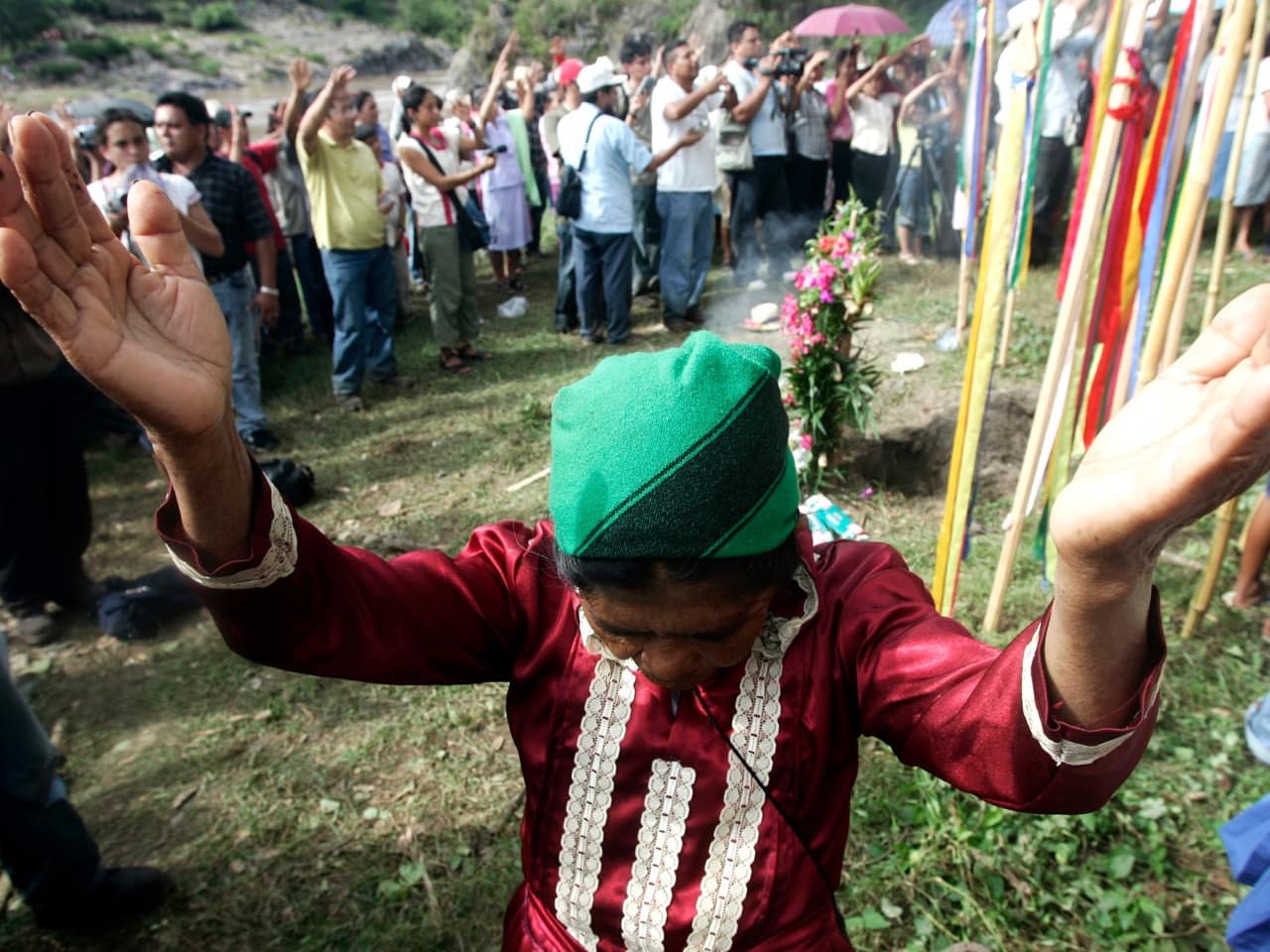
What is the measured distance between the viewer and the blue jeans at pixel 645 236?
8156 mm

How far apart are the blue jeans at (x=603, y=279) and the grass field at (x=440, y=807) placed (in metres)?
2.98

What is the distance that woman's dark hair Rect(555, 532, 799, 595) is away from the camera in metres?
1.11

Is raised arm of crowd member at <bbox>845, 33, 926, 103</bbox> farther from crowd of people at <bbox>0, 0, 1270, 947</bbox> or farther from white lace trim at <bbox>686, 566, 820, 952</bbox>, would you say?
white lace trim at <bbox>686, 566, 820, 952</bbox>

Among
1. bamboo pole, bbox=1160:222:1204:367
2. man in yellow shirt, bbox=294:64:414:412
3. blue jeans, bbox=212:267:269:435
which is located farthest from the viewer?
man in yellow shirt, bbox=294:64:414:412

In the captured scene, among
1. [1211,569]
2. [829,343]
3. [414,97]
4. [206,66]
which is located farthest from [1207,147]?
[206,66]

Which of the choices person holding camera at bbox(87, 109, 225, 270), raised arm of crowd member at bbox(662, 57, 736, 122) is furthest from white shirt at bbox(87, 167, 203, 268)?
raised arm of crowd member at bbox(662, 57, 736, 122)

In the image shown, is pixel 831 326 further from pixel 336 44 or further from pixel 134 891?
pixel 336 44

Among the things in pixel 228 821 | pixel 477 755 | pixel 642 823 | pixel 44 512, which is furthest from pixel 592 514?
pixel 44 512

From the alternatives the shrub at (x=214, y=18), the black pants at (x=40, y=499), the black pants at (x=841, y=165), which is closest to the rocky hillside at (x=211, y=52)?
the shrub at (x=214, y=18)

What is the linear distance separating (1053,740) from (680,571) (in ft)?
1.58

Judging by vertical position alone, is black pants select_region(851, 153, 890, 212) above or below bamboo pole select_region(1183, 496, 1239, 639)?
above

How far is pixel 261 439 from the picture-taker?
566 centimetres

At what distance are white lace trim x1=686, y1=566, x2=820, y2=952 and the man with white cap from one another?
19.3 ft

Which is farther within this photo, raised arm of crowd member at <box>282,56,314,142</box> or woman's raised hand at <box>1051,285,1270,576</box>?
raised arm of crowd member at <box>282,56,314,142</box>
